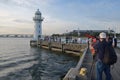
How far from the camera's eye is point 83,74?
9188mm

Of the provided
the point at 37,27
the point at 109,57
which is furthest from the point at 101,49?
the point at 37,27

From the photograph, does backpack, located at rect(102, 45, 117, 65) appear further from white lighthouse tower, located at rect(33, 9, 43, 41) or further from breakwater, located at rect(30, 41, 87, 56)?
white lighthouse tower, located at rect(33, 9, 43, 41)

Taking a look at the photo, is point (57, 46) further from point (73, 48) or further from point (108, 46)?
point (108, 46)

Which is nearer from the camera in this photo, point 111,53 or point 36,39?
point 111,53

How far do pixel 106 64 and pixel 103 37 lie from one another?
88cm

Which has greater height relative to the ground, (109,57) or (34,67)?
(109,57)

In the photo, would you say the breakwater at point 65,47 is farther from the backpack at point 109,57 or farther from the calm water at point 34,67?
the backpack at point 109,57

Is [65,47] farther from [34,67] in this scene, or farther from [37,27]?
[37,27]

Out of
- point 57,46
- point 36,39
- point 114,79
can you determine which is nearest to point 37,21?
point 36,39

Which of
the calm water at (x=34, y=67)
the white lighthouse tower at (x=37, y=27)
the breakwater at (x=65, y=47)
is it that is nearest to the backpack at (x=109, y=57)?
the calm water at (x=34, y=67)

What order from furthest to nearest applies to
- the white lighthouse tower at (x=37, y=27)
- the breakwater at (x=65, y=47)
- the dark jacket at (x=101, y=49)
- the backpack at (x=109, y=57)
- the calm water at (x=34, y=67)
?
the white lighthouse tower at (x=37, y=27), the breakwater at (x=65, y=47), the calm water at (x=34, y=67), the dark jacket at (x=101, y=49), the backpack at (x=109, y=57)

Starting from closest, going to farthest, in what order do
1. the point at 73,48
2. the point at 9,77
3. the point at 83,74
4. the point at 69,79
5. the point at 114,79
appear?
the point at 69,79 < the point at 83,74 < the point at 114,79 < the point at 9,77 < the point at 73,48

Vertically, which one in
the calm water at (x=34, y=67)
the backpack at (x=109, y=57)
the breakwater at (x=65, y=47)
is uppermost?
the backpack at (x=109, y=57)

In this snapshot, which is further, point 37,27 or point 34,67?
point 37,27
